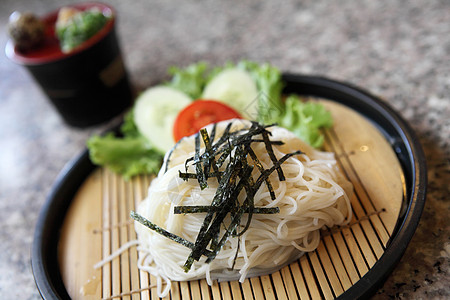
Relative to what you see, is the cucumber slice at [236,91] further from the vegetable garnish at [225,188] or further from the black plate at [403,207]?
the vegetable garnish at [225,188]

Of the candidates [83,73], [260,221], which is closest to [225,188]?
[260,221]

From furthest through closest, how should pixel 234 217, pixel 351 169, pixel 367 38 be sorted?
pixel 367 38, pixel 351 169, pixel 234 217

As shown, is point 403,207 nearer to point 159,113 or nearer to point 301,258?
point 301,258

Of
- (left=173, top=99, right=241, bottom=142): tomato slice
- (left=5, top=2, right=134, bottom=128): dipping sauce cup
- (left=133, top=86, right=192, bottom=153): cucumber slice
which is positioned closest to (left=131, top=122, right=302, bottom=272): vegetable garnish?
(left=173, top=99, right=241, bottom=142): tomato slice

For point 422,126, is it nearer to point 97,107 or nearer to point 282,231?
point 282,231

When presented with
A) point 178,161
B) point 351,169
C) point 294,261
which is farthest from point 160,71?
point 294,261

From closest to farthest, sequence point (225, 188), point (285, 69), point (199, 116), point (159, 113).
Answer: point (225, 188)
point (199, 116)
point (159, 113)
point (285, 69)
